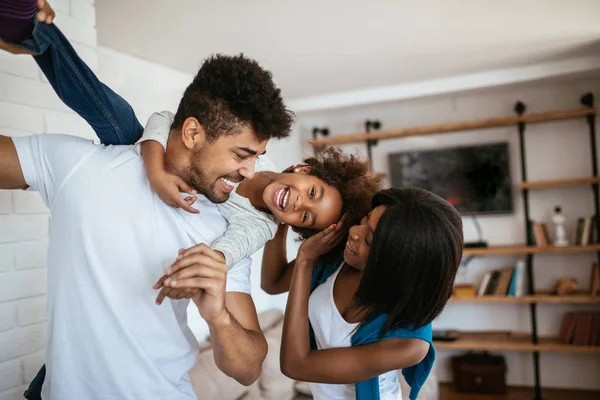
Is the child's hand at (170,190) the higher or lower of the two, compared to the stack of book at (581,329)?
higher

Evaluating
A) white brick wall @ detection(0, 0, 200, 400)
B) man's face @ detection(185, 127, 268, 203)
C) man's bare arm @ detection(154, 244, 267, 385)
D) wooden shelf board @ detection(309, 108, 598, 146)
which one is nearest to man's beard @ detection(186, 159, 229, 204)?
man's face @ detection(185, 127, 268, 203)

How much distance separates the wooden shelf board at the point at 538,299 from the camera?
433cm

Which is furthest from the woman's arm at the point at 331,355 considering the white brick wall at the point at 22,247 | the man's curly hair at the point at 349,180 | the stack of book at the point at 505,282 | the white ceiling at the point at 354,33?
the stack of book at the point at 505,282

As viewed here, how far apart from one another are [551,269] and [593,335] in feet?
2.27

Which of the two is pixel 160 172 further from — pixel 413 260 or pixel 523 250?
pixel 523 250

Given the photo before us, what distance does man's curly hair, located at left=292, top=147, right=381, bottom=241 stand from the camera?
5.43 ft

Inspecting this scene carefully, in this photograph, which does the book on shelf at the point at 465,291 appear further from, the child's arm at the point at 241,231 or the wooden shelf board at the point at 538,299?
the child's arm at the point at 241,231

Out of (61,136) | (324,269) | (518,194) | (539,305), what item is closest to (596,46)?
(518,194)

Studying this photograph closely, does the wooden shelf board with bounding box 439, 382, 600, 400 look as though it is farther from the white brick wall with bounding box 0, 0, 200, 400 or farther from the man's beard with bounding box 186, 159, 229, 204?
the man's beard with bounding box 186, 159, 229, 204

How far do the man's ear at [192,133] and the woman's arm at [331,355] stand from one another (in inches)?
21.3

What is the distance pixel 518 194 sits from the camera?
4.95 m

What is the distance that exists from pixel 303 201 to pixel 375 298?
353 millimetres

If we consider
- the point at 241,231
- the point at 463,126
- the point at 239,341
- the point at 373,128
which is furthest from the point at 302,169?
the point at 373,128

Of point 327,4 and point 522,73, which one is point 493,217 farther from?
point 327,4
